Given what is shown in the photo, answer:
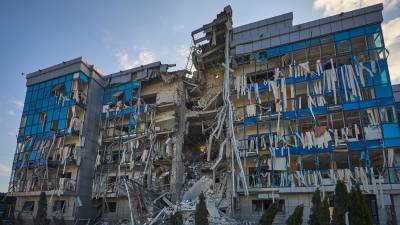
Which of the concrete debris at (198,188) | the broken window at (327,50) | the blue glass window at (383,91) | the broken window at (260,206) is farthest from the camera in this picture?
the broken window at (327,50)

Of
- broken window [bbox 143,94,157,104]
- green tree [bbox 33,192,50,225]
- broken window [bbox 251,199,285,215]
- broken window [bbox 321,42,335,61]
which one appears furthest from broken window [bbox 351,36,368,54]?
green tree [bbox 33,192,50,225]

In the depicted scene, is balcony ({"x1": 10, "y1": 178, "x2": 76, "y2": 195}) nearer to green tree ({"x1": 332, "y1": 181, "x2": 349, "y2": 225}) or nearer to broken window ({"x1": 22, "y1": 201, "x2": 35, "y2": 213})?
broken window ({"x1": 22, "y1": 201, "x2": 35, "y2": 213})

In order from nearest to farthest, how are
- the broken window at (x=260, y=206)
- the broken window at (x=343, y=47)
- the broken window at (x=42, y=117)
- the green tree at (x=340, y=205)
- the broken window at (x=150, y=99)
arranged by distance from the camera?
the green tree at (x=340, y=205) → the broken window at (x=260, y=206) → the broken window at (x=343, y=47) → the broken window at (x=42, y=117) → the broken window at (x=150, y=99)

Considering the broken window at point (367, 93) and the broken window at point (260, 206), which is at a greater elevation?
the broken window at point (367, 93)

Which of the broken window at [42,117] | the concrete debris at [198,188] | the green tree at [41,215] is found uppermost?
the broken window at [42,117]

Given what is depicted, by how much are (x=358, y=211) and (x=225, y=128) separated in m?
17.9

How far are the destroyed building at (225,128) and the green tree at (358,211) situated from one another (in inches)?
439

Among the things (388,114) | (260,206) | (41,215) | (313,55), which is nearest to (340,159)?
(388,114)

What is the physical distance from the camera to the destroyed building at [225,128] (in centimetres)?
2250

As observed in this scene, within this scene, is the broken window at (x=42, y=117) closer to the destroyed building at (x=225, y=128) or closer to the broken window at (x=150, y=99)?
the destroyed building at (x=225, y=128)

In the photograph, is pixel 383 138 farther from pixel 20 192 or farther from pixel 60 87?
pixel 20 192

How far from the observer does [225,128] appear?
28203mm

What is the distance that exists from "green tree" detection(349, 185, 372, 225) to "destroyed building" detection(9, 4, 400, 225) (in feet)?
36.5

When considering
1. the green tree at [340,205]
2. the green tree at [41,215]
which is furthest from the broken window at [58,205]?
the green tree at [340,205]
